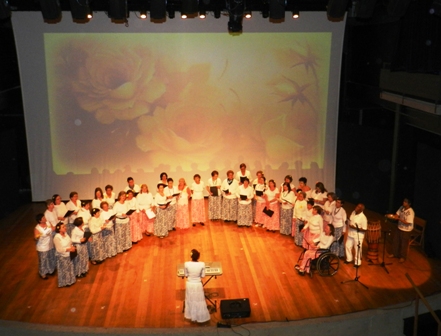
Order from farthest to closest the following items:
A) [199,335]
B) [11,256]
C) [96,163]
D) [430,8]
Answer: [96,163]
[11,256]
[430,8]
[199,335]

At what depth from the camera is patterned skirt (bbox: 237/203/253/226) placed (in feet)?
36.0

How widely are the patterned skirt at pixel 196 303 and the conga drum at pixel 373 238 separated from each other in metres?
3.32

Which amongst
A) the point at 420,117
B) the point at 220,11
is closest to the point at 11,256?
the point at 220,11

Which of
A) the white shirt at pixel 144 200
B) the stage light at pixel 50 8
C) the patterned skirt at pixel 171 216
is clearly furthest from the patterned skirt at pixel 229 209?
the stage light at pixel 50 8

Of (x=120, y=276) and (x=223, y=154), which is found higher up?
(x=223, y=154)

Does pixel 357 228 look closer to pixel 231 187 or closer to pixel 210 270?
pixel 210 270

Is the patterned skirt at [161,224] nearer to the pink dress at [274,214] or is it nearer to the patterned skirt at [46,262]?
the pink dress at [274,214]

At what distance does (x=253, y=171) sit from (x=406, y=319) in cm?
540

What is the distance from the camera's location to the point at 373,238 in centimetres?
931

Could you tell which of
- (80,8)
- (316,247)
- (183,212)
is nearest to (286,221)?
(316,247)

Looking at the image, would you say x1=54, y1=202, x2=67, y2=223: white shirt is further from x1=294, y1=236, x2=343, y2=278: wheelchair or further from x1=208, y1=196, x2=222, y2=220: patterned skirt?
x1=294, y1=236, x2=343, y2=278: wheelchair

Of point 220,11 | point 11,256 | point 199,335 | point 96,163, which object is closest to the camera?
point 199,335

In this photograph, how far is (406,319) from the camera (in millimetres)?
7887

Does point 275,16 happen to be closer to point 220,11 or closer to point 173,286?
point 220,11
